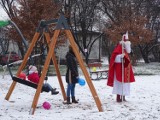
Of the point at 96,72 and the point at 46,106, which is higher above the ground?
the point at 96,72

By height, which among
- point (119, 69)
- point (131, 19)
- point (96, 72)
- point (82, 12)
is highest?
point (82, 12)

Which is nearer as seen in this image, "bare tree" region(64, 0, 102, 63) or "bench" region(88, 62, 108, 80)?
"bench" region(88, 62, 108, 80)

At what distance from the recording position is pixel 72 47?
9727 millimetres

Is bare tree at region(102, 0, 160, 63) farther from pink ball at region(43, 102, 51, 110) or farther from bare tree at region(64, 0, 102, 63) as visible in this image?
pink ball at region(43, 102, 51, 110)

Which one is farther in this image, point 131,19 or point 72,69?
point 131,19

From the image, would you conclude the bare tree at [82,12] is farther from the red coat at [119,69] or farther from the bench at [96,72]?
the red coat at [119,69]

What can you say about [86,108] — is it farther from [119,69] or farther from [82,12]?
[82,12]

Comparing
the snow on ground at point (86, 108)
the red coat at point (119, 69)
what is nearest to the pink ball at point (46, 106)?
the snow on ground at point (86, 108)

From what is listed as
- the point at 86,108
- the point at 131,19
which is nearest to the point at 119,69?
the point at 86,108

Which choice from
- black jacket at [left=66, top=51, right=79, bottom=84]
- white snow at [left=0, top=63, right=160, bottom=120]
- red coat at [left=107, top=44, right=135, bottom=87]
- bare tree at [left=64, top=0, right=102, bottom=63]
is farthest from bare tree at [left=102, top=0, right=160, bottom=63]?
black jacket at [left=66, top=51, right=79, bottom=84]

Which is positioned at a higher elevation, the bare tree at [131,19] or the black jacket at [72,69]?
the bare tree at [131,19]

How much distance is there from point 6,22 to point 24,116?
13.9 feet

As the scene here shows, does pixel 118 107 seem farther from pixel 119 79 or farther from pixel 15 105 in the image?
pixel 15 105

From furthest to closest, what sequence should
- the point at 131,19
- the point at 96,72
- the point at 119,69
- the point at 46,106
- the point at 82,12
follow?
the point at 82,12, the point at 131,19, the point at 96,72, the point at 119,69, the point at 46,106
